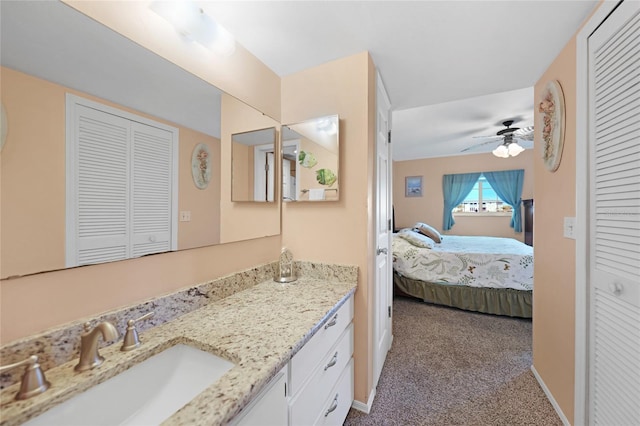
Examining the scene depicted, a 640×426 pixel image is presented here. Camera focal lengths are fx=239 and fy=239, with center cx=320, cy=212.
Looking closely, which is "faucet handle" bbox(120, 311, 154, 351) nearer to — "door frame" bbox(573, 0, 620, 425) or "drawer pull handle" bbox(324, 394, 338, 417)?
"drawer pull handle" bbox(324, 394, 338, 417)

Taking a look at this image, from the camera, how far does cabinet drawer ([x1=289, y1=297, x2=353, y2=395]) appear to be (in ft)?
2.74

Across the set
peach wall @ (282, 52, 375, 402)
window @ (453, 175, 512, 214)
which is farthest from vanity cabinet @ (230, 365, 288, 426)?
window @ (453, 175, 512, 214)

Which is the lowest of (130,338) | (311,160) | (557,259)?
(130,338)

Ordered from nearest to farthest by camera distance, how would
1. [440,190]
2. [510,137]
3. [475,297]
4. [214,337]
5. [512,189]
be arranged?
[214,337] < [475,297] < [510,137] < [512,189] < [440,190]

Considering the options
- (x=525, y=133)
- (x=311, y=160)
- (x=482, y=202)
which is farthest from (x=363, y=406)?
(x=482, y=202)

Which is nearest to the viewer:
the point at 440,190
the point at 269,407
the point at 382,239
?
the point at 269,407

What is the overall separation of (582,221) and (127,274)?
6.61 feet

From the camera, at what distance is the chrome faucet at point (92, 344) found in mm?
628

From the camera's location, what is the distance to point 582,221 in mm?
1191

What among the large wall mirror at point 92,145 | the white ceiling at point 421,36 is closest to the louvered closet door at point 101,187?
the large wall mirror at point 92,145

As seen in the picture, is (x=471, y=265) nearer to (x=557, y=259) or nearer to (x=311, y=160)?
(x=557, y=259)

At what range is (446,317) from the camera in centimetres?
275

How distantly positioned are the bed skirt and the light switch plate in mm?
1762

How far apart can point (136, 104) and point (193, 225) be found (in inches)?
19.7
